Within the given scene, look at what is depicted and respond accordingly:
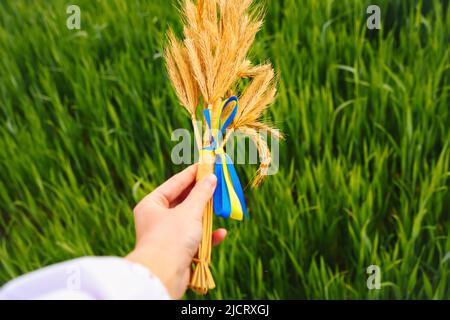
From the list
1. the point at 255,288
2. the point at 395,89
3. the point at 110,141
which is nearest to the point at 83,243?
the point at 110,141

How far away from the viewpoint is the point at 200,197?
833 mm

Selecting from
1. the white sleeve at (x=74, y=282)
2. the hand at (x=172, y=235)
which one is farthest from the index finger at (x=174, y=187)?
the white sleeve at (x=74, y=282)

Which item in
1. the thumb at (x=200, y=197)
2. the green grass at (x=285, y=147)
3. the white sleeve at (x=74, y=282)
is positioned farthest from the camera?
the green grass at (x=285, y=147)

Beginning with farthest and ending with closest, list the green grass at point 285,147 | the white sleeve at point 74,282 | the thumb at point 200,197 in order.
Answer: the green grass at point 285,147 < the thumb at point 200,197 < the white sleeve at point 74,282

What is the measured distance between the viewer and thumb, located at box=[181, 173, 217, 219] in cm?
83

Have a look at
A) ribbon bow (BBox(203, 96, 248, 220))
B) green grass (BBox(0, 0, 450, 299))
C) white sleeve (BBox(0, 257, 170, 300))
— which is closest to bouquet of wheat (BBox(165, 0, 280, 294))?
ribbon bow (BBox(203, 96, 248, 220))

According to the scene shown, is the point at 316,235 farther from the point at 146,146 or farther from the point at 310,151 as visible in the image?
the point at 146,146

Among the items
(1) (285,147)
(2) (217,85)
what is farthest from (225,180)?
(1) (285,147)

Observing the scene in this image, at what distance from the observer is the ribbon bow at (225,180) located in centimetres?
86

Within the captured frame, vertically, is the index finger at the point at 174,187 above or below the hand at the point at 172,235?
above

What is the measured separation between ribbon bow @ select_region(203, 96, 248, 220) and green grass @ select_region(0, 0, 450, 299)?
39cm

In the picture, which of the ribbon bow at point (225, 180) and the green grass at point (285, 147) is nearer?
the ribbon bow at point (225, 180)

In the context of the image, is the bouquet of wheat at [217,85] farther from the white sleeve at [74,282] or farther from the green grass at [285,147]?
the green grass at [285,147]

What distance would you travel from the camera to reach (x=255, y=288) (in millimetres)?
1278
